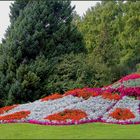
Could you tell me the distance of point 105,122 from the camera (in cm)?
1795

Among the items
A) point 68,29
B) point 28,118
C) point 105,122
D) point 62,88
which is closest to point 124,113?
point 105,122

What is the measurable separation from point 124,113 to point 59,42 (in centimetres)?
1653

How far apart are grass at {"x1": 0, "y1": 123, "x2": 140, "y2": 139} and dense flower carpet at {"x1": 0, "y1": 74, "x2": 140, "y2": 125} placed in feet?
2.89

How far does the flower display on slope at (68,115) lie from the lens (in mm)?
18422

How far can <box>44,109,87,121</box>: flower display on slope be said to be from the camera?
1842 centimetres

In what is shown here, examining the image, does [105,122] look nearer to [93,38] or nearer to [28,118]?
[28,118]

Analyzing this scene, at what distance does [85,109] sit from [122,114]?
169 centimetres

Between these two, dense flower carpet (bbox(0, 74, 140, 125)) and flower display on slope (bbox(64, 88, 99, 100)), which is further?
flower display on slope (bbox(64, 88, 99, 100))

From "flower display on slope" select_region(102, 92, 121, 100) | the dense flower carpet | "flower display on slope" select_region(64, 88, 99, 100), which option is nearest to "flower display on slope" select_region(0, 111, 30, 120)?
the dense flower carpet

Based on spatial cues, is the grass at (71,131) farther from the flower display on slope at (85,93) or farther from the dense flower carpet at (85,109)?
the flower display on slope at (85,93)

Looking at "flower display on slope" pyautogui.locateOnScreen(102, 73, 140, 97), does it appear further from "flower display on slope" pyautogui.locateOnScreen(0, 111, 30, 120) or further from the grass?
Result: the grass

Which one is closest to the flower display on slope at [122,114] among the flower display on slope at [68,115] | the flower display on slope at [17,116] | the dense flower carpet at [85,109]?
the dense flower carpet at [85,109]

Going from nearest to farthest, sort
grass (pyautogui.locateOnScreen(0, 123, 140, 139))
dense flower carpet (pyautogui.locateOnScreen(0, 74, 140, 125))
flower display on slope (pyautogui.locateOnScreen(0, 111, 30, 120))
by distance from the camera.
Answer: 1. grass (pyautogui.locateOnScreen(0, 123, 140, 139))
2. dense flower carpet (pyautogui.locateOnScreen(0, 74, 140, 125))
3. flower display on slope (pyautogui.locateOnScreen(0, 111, 30, 120))

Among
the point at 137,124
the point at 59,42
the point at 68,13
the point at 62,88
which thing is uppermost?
the point at 68,13
